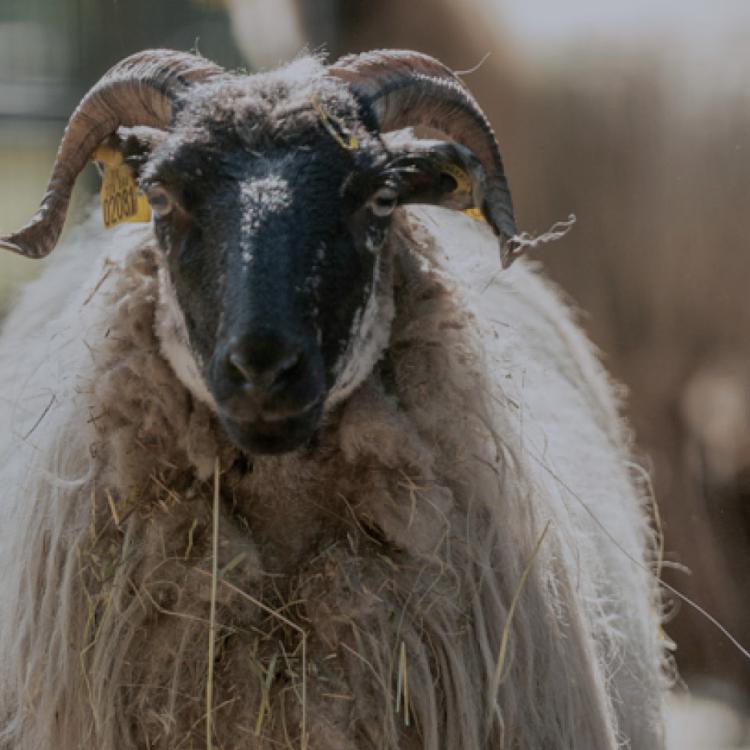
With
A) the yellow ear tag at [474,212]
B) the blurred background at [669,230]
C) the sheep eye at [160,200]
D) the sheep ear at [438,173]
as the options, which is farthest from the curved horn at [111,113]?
the blurred background at [669,230]

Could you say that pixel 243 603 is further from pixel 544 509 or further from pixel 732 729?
pixel 732 729

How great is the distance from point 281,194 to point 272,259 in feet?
0.50

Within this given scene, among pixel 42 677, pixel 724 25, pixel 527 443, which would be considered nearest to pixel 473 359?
pixel 527 443

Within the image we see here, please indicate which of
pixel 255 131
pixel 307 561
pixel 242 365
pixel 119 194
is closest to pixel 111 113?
pixel 119 194

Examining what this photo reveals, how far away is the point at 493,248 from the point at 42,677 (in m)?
2.01

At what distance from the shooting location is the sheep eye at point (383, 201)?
8.00 ft

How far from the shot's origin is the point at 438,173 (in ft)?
8.52

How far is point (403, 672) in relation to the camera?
2307 mm

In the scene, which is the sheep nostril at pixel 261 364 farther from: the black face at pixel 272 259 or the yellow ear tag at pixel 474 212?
the yellow ear tag at pixel 474 212

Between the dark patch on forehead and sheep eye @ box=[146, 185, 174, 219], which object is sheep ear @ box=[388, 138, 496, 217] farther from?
sheep eye @ box=[146, 185, 174, 219]

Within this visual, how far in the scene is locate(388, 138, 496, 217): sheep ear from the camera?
2.53m

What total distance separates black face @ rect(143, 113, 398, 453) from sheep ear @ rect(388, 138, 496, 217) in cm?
8

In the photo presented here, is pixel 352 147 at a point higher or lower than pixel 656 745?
higher

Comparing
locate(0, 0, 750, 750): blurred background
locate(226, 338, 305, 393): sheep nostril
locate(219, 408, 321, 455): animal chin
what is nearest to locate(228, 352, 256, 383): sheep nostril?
locate(226, 338, 305, 393): sheep nostril
